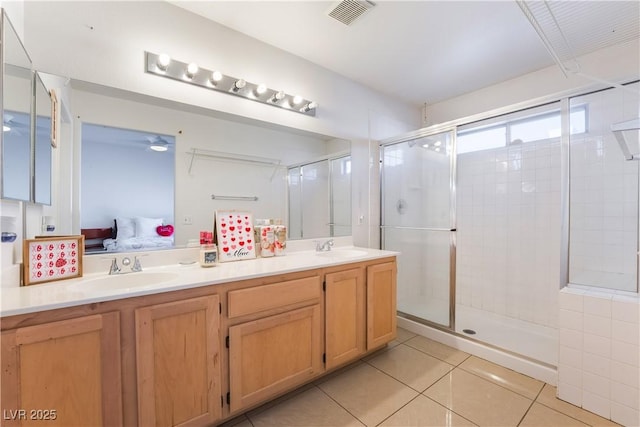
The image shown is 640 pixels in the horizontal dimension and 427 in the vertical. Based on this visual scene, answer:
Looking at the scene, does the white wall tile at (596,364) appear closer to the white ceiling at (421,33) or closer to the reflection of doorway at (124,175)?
the white ceiling at (421,33)

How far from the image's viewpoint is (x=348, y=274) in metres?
1.89

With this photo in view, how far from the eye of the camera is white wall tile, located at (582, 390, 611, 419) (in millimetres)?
1518

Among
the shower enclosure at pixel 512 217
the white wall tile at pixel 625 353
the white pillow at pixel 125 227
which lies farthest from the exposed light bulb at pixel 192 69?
the white wall tile at pixel 625 353

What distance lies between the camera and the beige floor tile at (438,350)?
2.16m

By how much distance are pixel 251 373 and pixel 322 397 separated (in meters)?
0.57

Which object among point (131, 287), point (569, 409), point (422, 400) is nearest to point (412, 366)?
point (422, 400)

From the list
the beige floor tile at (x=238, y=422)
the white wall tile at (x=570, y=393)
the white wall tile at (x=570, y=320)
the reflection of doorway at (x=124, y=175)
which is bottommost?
the beige floor tile at (x=238, y=422)

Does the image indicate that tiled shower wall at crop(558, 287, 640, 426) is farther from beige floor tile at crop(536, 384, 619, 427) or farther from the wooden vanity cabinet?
the wooden vanity cabinet

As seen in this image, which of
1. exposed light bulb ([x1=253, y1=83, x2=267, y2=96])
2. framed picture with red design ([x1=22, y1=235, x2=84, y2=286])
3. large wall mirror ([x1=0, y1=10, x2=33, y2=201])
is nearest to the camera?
large wall mirror ([x1=0, y1=10, x2=33, y2=201])

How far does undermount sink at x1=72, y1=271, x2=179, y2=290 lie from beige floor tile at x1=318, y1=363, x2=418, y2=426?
4.15 feet

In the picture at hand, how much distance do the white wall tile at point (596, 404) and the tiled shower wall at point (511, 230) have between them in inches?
43.5

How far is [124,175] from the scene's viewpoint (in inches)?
61.3

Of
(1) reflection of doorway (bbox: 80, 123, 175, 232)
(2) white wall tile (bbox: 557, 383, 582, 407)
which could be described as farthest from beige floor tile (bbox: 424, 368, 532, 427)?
(1) reflection of doorway (bbox: 80, 123, 175, 232)

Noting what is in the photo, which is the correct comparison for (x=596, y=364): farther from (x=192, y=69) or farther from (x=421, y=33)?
(x=192, y=69)
